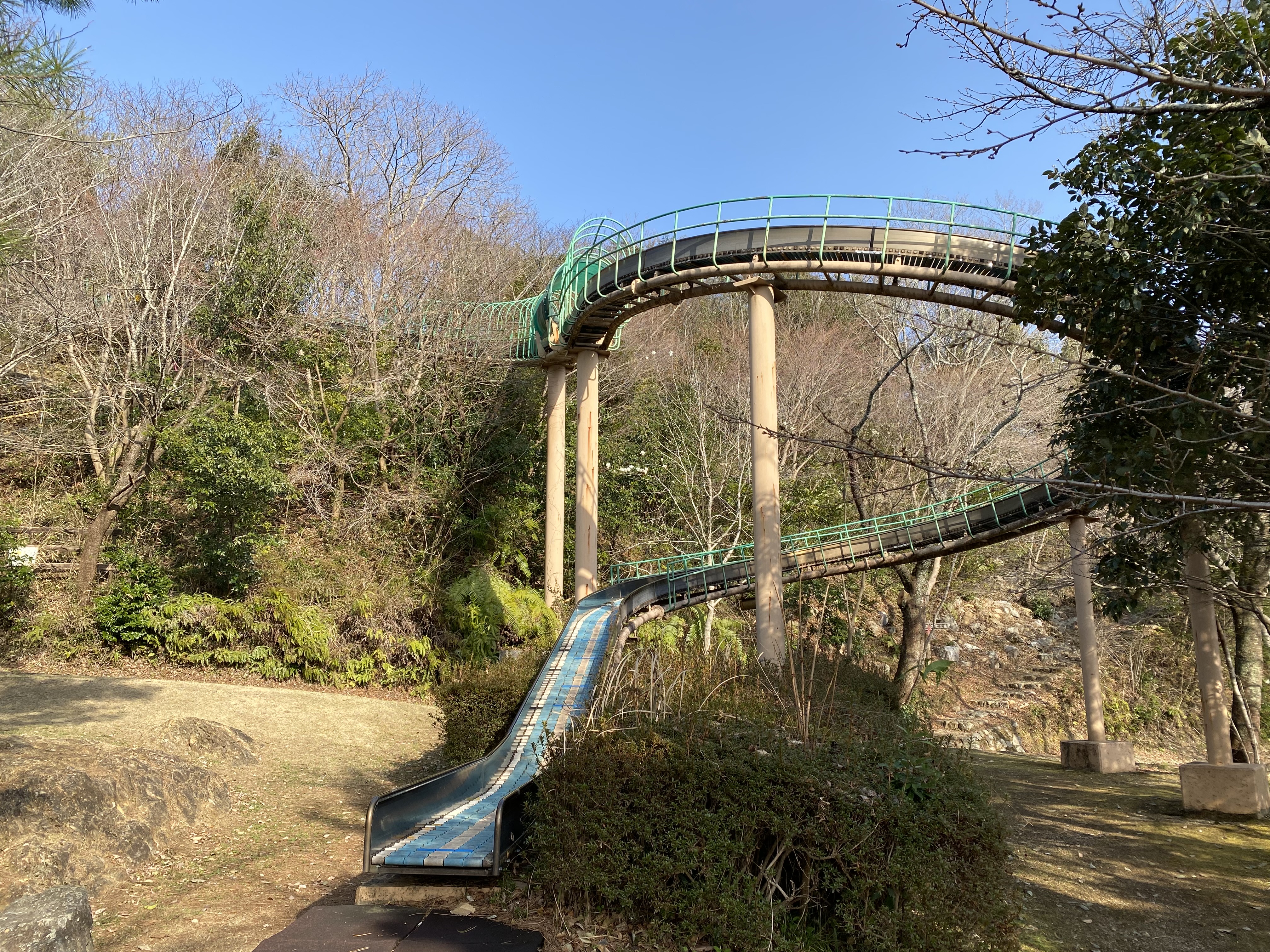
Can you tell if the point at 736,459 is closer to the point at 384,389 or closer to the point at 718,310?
the point at 384,389

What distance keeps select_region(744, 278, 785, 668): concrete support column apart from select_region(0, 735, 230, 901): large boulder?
710 cm

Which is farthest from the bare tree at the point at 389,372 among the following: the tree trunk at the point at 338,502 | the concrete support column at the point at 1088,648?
the concrete support column at the point at 1088,648

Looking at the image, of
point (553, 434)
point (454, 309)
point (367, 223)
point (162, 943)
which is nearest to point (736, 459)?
point (553, 434)

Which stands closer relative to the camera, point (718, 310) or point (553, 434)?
point (553, 434)

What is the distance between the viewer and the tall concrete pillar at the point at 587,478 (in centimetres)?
1623

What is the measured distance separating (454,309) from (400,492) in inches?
180

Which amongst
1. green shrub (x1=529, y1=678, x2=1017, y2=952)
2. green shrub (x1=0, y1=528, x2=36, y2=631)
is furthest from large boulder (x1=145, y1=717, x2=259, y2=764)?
green shrub (x1=0, y1=528, x2=36, y2=631)

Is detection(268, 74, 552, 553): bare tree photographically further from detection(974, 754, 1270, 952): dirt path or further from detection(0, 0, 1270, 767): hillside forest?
detection(974, 754, 1270, 952): dirt path

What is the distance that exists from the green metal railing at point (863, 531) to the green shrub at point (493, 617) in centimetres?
163

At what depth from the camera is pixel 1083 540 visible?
14570 mm

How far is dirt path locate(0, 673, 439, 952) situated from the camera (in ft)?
20.1

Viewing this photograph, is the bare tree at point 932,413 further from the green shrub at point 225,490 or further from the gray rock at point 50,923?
the gray rock at point 50,923

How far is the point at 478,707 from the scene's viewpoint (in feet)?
32.4

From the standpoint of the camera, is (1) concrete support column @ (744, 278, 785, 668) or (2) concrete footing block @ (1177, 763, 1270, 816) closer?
(2) concrete footing block @ (1177, 763, 1270, 816)
